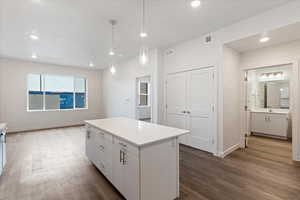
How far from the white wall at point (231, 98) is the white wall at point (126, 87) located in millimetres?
1872

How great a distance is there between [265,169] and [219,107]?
137 centimetres

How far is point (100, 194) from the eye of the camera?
202 cm

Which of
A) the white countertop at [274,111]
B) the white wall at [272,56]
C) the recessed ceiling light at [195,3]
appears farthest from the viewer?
the white countertop at [274,111]

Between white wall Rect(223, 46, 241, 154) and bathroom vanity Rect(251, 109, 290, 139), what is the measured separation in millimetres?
1796

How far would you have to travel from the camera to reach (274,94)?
507 centimetres

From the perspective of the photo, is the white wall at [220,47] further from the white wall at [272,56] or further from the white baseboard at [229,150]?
the white wall at [272,56]

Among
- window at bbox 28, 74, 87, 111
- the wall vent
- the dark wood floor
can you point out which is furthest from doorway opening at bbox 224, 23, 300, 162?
window at bbox 28, 74, 87, 111

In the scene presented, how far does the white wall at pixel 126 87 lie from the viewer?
451 cm

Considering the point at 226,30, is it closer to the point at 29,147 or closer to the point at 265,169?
the point at 265,169

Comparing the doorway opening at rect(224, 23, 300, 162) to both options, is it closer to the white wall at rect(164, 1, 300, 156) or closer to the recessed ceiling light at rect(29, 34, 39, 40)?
the white wall at rect(164, 1, 300, 156)

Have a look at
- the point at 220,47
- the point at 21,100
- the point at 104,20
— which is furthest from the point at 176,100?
the point at 21,100

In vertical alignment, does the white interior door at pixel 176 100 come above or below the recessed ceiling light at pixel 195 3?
below

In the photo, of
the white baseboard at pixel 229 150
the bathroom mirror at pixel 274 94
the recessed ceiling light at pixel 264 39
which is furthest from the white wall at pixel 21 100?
the bathroom mirror at pixel 274 94

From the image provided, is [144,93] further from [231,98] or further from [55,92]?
[231,98]
